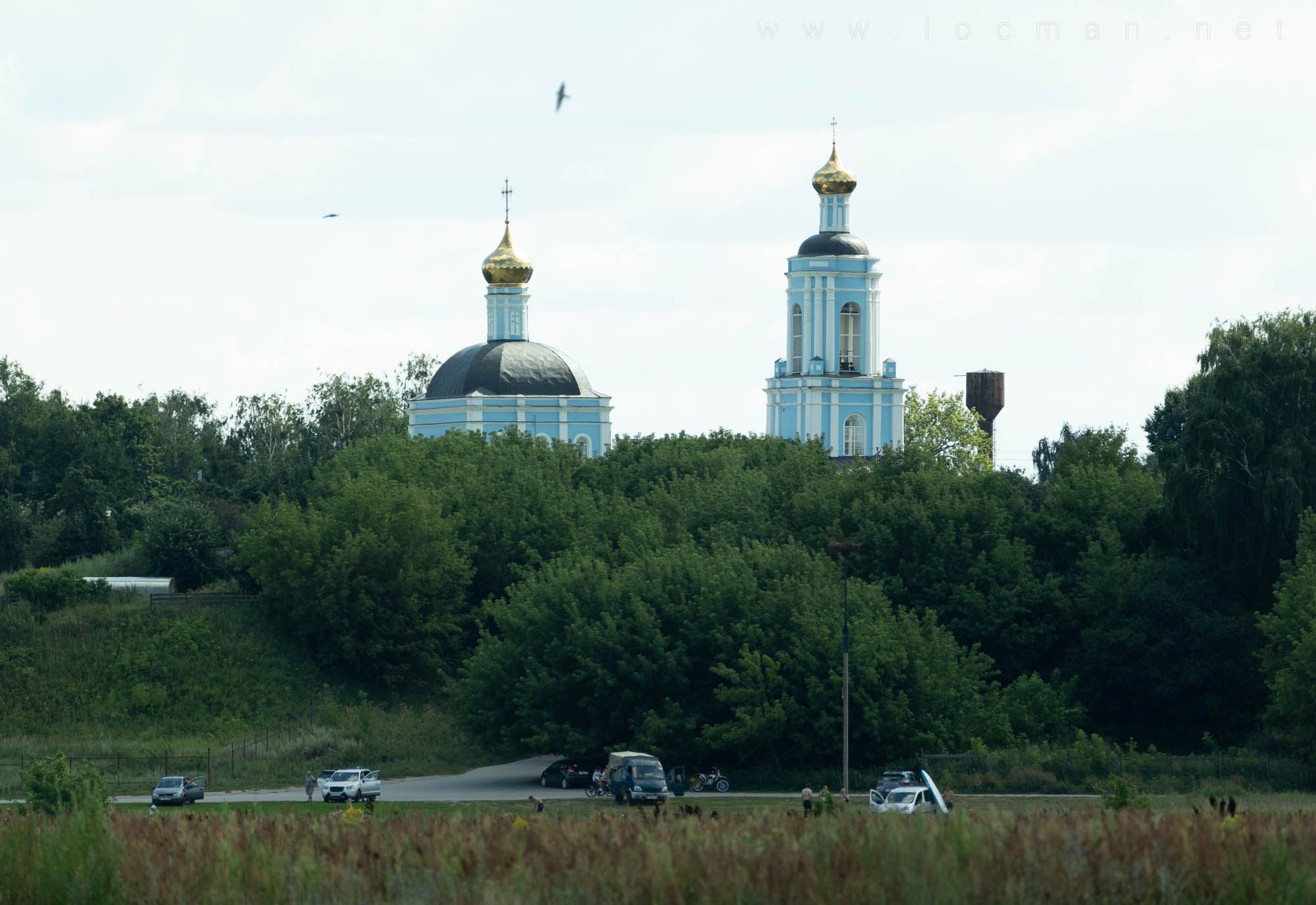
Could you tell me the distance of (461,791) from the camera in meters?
48.6

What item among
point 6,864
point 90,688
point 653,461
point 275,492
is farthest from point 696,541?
point 6,864

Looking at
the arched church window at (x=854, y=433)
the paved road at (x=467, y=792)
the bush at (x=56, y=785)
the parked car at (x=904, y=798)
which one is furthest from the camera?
the arched church window at (x=854, y=433)

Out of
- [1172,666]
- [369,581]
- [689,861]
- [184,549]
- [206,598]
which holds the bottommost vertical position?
[689,861]

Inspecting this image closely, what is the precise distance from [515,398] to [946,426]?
29484 millimetres

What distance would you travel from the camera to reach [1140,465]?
235 ft

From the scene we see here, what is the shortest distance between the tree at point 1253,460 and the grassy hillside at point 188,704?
78.7 feet

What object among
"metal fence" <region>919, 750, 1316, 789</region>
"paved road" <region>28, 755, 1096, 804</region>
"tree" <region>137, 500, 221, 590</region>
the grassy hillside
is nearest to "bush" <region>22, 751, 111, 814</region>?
"paved road" <region>28, 755, 1096, 804</region>

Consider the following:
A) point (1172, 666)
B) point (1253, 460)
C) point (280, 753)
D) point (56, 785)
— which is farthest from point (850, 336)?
point (56, 785)

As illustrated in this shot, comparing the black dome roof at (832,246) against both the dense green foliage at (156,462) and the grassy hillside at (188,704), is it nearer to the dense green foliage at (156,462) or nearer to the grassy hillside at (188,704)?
the dense green foliage at (156,462)

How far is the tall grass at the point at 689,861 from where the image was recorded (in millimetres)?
17938

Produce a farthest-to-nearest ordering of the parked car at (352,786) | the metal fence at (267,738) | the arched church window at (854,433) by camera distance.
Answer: the arched church window at (854,433) < the metal fence at (267,738) < the parked car at (352,786)

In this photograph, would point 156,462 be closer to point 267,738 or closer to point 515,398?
point 515,398

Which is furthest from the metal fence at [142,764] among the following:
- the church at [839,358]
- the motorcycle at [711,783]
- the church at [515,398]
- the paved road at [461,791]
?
the church at [839,358]

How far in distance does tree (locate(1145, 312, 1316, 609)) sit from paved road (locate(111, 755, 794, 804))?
1860cm
